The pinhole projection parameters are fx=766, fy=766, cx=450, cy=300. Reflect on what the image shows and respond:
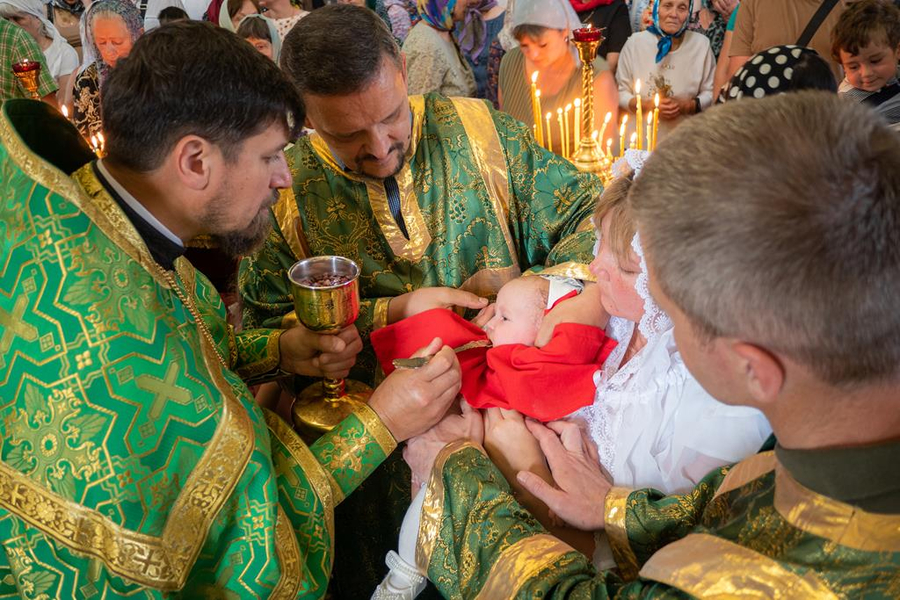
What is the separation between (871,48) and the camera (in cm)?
377

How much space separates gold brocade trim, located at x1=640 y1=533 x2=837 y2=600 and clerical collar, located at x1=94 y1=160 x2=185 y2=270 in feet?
3.79

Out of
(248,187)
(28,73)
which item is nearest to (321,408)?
(248,187)

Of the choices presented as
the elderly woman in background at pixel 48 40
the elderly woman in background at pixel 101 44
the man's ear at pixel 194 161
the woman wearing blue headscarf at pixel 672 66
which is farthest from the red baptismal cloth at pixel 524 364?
the elderly woman in background at pixel 48 40

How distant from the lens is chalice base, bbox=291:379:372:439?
2062 millimetres

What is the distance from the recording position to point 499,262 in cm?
267

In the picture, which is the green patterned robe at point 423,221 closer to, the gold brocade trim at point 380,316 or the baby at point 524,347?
the gold brocade trim at point 380,316

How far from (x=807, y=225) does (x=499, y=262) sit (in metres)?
1.78

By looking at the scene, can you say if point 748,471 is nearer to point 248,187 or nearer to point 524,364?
point 524,364

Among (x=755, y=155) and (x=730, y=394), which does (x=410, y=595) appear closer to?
(x=730, y=394)

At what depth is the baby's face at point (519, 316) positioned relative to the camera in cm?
218

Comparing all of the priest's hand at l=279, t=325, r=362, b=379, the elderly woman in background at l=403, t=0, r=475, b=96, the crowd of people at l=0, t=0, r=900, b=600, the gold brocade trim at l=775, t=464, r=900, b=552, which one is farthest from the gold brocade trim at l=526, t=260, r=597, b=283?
the elderly woman in background at l=403, t=0, r=475, b=96

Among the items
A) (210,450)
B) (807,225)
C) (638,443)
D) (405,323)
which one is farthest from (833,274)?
(405,323)

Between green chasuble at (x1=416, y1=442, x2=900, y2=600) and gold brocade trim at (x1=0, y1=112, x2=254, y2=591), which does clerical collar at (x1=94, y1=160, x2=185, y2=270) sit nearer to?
gold brocade trim at (x1=0, y1=112, x2=254, y2=591)

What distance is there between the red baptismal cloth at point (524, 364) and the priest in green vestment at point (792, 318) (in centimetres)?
73
